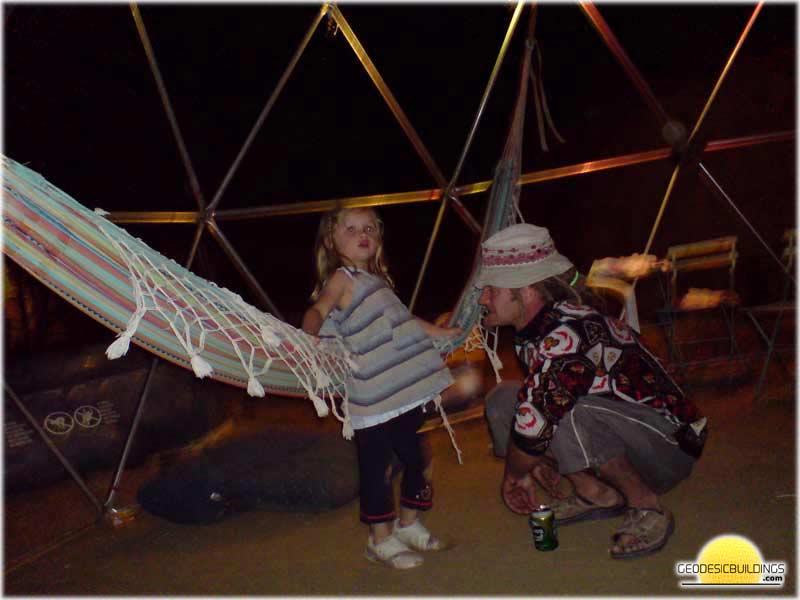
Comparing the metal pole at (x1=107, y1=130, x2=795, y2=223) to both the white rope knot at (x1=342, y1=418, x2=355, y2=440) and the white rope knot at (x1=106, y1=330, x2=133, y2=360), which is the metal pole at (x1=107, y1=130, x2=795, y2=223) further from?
the white rope knot at (x1=106, y1=330, x2=133, y2=360)

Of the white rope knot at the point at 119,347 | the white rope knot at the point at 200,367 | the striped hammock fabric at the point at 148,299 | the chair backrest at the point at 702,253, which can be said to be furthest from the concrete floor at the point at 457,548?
the chair backrest at the point at 702,253

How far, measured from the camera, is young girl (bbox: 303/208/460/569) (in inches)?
82.2

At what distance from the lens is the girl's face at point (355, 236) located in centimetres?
216

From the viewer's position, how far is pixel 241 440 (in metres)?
3.39

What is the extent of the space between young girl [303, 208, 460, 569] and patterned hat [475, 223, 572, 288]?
30 cm

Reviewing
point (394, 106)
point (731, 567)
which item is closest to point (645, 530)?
point (731, 567)

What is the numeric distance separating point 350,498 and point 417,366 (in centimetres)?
76

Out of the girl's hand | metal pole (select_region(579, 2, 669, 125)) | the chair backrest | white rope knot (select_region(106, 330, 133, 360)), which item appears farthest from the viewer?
the chair backrest

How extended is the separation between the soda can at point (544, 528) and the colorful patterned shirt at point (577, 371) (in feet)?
0.66

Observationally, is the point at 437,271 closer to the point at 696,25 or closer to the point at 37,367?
the point at 696,25

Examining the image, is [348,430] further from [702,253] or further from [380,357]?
[702,253]

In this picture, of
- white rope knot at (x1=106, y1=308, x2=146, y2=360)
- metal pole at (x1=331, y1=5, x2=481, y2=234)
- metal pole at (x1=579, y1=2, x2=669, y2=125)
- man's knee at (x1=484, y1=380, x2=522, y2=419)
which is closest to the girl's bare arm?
white rope knot at (x1=106, y1=308, x2=146, y2=360)

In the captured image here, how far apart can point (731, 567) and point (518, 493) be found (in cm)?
54

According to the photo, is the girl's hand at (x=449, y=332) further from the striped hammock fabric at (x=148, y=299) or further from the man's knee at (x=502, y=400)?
the striped hammock fabric at (x=148, y=299)
